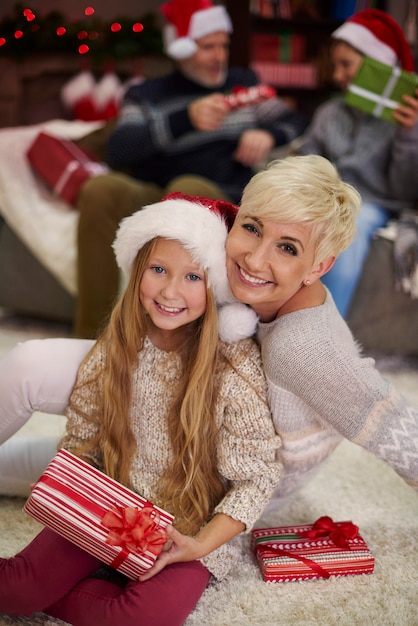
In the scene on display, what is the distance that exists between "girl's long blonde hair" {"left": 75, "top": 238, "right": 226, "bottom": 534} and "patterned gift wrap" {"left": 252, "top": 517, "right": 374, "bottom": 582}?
138 millimetres

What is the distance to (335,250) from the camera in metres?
1.15

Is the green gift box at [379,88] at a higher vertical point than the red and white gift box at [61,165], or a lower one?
higher

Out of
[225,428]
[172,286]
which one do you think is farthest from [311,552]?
[172,286]

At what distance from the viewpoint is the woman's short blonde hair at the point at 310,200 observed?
1087 mm

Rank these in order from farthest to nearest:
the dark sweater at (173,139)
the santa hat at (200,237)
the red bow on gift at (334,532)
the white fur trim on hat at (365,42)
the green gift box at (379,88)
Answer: the dark sweater at (173,139) < the white fur trim on hat at (365,42) < the green gift box at (379,88) < the red bow on gift at (334,532) < the santa hat at (200,237)

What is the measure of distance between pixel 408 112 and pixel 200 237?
4.08 ft

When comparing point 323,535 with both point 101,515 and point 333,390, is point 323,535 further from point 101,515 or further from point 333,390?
point 101,515

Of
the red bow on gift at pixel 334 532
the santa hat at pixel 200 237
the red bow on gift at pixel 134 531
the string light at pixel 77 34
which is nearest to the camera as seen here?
the red bow on gift at pixel 134 531

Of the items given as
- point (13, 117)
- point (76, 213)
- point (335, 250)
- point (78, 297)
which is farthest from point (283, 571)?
point (13, 117)

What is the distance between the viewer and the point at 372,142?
2232mm

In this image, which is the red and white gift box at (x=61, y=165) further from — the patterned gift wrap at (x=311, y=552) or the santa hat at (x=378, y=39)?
the patterned gift wrap at (x=311, y=552)

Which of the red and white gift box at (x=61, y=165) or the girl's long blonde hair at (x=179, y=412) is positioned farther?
the red and white gift box at (x=61, y=165)

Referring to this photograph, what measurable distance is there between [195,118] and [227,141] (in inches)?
8.0

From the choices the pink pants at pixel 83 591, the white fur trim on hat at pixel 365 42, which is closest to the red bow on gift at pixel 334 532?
the pink pants at pixel 83 591
